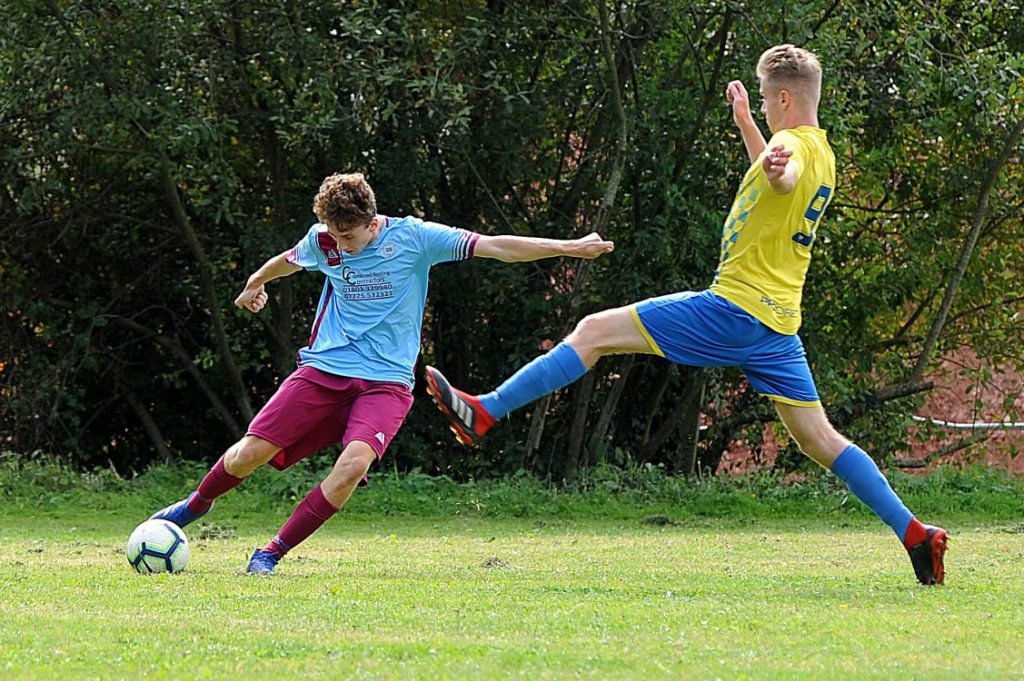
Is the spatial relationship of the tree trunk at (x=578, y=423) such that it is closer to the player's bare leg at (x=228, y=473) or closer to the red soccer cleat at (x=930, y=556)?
the player's bare leg at (x=228, y=473)

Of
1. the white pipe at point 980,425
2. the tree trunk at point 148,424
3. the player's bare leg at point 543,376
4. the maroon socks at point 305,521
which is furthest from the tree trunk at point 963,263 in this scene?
the maroon socks at point 305,521

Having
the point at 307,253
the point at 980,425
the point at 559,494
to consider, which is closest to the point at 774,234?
the point at 307,253

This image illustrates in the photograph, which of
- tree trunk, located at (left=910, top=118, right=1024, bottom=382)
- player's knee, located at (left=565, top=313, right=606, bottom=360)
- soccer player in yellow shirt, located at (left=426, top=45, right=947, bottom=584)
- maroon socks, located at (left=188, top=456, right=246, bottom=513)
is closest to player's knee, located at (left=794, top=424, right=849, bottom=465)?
soccer player in yellow shirt, located at (left=426, top=45, right=947, bottom=584)

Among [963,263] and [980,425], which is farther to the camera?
[980,425]

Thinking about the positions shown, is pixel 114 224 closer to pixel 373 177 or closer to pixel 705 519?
pixel 373 177

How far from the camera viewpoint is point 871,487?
6520 mm

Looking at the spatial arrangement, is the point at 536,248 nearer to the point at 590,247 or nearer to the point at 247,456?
the point at 590,247

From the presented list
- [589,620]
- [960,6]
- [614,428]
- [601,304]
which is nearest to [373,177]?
[601,304]

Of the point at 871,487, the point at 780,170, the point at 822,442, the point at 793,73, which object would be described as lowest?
the point at 871,487

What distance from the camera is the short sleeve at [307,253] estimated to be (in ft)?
24.8

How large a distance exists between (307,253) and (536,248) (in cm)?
142

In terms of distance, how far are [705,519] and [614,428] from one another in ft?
9.85

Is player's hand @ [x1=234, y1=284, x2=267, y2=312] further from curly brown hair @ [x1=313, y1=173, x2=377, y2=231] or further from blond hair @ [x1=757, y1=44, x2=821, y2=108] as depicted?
blond hair @ [x1=757, y1=44, x2=821, y2=108]

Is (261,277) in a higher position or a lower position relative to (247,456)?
higher
